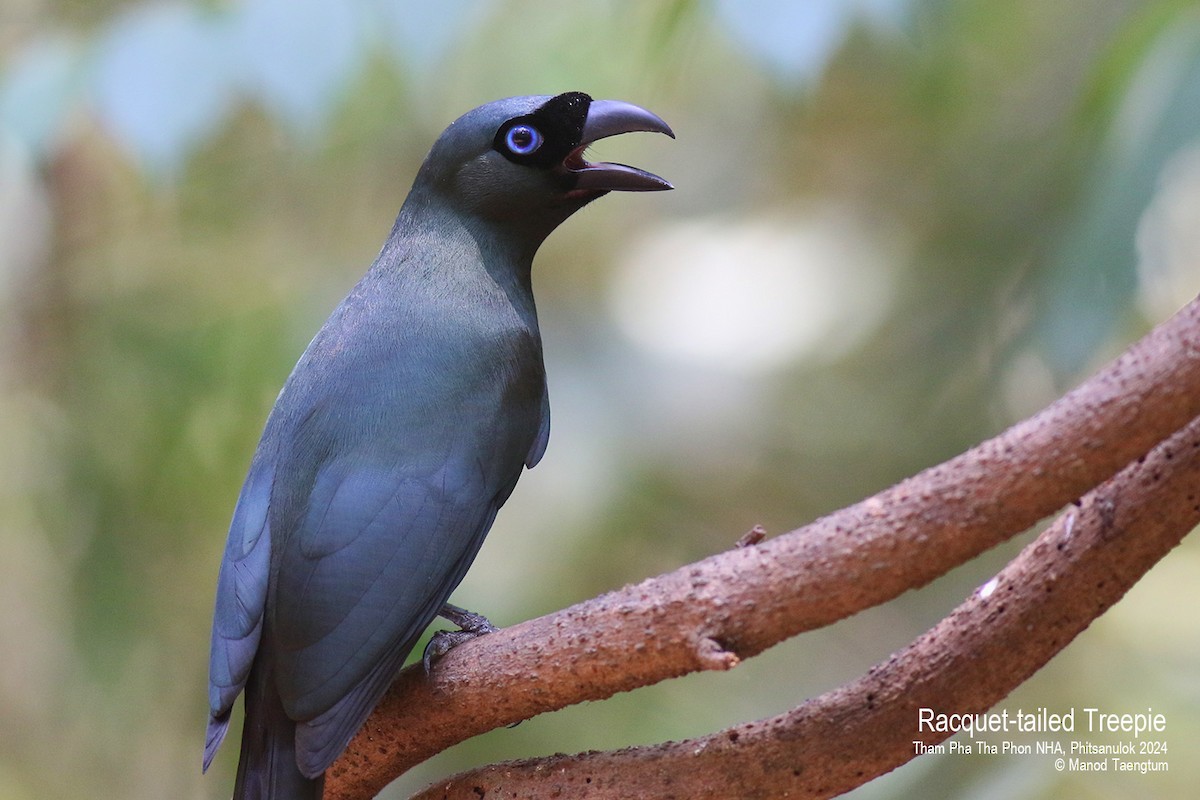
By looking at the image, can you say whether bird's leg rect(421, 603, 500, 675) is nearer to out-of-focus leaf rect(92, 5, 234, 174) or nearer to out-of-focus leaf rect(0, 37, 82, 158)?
out-of-focus leaf rect(92, 5, 234, 174)

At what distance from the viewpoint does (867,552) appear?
1821 millimetres

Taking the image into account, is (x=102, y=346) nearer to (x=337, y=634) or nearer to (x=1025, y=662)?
(x=337, y=634)

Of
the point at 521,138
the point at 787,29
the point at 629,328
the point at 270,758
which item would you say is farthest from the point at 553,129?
the point at 629,328

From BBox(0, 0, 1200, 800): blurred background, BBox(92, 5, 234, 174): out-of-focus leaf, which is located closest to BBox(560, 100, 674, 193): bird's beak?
BBox(0, 0, 1200, 800): blurred background

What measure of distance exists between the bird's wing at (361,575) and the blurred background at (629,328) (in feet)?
4.43

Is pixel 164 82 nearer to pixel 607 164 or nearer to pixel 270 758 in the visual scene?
pixel 607 164

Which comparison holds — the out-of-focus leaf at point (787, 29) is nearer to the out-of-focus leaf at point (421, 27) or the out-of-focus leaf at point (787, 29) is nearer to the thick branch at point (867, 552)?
the out-of-focus leaf at point (421, 27)

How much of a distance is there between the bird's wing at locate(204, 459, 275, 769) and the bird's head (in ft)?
3.00

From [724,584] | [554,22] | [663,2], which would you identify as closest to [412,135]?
[554,22]

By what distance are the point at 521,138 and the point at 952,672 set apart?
1664mm

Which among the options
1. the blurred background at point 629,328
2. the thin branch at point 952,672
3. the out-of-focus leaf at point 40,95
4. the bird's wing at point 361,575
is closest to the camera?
the thin branch at point 952,672

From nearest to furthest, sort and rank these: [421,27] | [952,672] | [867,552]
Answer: [867,552] < [952,672] < [421,27]

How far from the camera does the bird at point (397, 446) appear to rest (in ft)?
8.10

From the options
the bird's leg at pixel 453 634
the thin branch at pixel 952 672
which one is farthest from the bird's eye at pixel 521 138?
the thin branch at pixel 952 672
